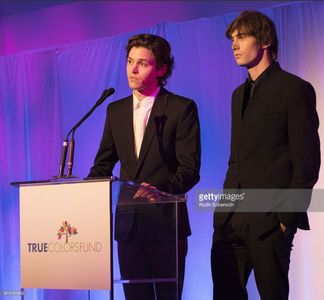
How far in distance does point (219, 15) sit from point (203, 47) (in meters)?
0.25

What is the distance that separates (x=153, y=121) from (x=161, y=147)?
5.7 inches

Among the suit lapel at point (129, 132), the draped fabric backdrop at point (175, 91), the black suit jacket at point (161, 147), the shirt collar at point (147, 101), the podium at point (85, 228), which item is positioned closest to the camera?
the podium at point (85, 228)

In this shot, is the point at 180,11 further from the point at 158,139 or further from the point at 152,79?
the point at 158,139

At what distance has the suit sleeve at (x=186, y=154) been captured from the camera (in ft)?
9.68

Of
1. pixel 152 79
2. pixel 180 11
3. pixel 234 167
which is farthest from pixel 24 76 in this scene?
pixel 234 167

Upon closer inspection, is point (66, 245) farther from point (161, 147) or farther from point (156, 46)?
point (156, 46)

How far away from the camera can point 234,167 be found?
2.81 meters

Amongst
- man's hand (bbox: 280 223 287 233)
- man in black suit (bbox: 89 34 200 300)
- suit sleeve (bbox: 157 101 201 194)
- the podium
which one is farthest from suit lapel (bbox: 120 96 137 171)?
man's hand (bbox: 280 223 287 233)

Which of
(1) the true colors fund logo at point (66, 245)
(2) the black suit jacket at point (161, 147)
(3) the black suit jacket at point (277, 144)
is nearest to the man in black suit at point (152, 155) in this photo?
(2) the black suit jacket at point (161, 147)

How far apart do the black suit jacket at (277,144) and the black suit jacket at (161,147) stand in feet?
0.89

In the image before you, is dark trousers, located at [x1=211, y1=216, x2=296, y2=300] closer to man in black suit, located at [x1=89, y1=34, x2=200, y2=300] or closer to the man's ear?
man in black suit, located at [x1=89, y1=34, x2=200, y2=300]

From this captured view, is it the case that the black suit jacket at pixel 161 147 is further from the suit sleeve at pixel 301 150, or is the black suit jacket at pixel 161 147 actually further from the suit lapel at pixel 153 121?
the suit sleeve at pixel 301 150

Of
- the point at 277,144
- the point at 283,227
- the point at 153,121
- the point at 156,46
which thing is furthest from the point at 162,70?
the point at 283,227

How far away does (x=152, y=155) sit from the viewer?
10.1ft
